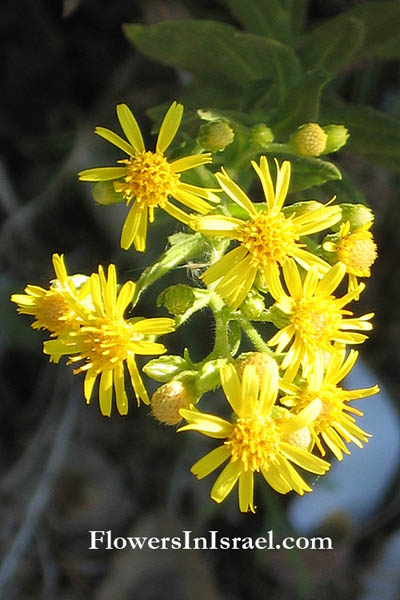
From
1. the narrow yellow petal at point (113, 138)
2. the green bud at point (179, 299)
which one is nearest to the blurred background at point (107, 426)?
the narrow yellow petal at point (113, 138)

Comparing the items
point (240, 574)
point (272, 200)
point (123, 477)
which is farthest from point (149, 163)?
point (240, 574)

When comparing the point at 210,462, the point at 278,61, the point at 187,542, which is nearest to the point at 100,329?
the point at 210,462

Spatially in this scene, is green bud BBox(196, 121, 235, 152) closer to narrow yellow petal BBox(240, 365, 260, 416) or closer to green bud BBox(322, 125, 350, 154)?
green bud BBox(322, 125, 350, 154)

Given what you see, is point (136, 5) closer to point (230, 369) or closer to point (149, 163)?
point (149, 163)

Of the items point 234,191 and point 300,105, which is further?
point 300,105

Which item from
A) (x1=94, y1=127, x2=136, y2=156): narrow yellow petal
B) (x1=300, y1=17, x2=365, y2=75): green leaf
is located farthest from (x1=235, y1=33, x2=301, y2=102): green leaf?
(x1=94, y1=127, x2=136, y2=156): narrow yellow petal

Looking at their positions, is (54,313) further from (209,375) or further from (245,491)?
(245,491)

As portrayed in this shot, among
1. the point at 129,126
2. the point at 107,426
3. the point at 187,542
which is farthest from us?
the point at 107,426

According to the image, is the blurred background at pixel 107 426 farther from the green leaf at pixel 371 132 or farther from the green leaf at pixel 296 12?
the green leaf at pixel 371 132
